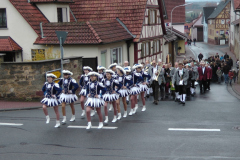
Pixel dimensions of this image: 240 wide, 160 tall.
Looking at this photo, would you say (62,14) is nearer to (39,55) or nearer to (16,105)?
(39,55)

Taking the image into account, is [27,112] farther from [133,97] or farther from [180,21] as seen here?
[180,21]

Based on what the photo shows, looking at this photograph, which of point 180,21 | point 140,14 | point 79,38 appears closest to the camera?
point 79,38

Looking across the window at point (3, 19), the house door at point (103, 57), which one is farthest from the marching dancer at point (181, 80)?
the window at point (3, 19)

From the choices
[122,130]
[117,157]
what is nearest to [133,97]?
[122,130]

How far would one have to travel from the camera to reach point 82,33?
78.6 feet

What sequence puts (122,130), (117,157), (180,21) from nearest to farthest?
(117,157) → (122,130) → (180,21)

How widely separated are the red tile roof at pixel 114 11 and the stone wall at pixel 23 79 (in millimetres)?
10823

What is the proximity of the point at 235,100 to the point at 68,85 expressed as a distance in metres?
9.36

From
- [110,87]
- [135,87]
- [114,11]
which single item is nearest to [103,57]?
[114,11]

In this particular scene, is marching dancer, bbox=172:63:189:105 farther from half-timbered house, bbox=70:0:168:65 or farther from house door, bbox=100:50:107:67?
half-timbered house, bbox=70:0:168:65

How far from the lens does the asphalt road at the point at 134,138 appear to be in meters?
10.4

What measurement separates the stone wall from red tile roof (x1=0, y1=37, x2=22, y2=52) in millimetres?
5796

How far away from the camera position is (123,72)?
15.1m

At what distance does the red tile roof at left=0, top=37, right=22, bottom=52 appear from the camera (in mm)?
25031
